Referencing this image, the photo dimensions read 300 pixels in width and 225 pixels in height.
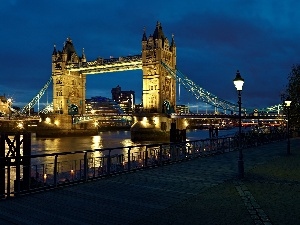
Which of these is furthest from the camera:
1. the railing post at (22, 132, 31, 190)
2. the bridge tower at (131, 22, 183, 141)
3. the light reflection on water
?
the bridge tower at (131, 22, 183, 141)

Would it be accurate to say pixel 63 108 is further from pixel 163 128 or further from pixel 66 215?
pixel 66 215

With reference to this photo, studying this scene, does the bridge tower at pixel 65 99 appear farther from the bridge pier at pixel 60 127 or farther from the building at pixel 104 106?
the building at pixel 104 106

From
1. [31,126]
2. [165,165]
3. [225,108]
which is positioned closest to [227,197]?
[165,165]

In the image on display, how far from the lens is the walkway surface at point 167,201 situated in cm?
707

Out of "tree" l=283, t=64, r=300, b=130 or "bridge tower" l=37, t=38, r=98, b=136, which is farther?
"bridge tower" l=37, t=38, r=98, b=136

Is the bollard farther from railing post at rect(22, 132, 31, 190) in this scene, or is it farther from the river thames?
the river thames

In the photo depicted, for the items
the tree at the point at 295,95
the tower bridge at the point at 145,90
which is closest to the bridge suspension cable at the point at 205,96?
Result: the tower bridge at the point at 145,90

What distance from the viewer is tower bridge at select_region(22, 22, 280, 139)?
7519cm

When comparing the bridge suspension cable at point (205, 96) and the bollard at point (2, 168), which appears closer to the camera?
the bollard at point (2, 168)

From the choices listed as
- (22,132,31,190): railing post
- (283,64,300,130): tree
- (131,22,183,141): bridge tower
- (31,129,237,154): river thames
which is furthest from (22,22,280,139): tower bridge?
(22,132,31,190): railing post

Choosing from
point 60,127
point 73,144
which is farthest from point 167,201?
point 60,127

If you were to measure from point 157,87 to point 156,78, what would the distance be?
6.90 ft

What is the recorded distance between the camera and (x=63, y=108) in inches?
3967

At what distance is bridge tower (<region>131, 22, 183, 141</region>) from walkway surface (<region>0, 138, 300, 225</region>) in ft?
201
